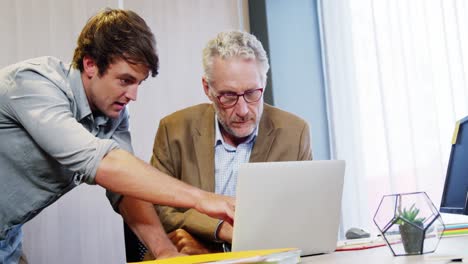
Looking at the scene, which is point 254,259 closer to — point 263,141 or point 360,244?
point 360,244

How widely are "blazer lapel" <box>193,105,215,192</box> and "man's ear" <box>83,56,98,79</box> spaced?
44cm

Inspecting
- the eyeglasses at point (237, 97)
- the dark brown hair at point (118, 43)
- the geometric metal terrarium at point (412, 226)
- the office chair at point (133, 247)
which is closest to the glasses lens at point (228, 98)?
the eyeglasses at point (237, 97)

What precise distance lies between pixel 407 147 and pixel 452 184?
1.29 metres

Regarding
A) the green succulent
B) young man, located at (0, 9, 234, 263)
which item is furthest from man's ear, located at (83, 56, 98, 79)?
the green succulent

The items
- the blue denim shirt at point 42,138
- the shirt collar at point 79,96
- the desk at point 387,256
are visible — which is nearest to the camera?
the desk at point 387,256

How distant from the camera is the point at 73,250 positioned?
3141mm

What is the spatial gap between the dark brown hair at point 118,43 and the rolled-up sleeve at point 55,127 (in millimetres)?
230

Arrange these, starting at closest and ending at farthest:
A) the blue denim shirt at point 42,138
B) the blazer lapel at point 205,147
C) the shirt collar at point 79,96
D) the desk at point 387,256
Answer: the desk at point 387,256 → the blue denim shirt at point 42,138 → the shirt collar at point 79,96 → the blazer lapel at point 205,147

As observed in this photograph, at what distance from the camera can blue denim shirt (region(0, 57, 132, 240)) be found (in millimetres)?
1676

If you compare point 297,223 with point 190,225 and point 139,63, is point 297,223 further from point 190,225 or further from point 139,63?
point 139,63

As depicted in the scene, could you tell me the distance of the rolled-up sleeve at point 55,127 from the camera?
166cm

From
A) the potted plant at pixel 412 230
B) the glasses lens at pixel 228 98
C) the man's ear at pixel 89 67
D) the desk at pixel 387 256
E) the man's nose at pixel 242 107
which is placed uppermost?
the man's ear at pixel 89 67

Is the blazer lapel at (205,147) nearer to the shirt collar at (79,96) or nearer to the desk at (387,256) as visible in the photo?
the shirt collar at (79,96)

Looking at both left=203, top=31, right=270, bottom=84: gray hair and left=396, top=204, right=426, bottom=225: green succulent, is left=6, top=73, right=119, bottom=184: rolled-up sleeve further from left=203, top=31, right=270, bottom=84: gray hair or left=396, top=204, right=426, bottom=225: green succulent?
left=396, top=204, right=426, bottom=225: green succulent
